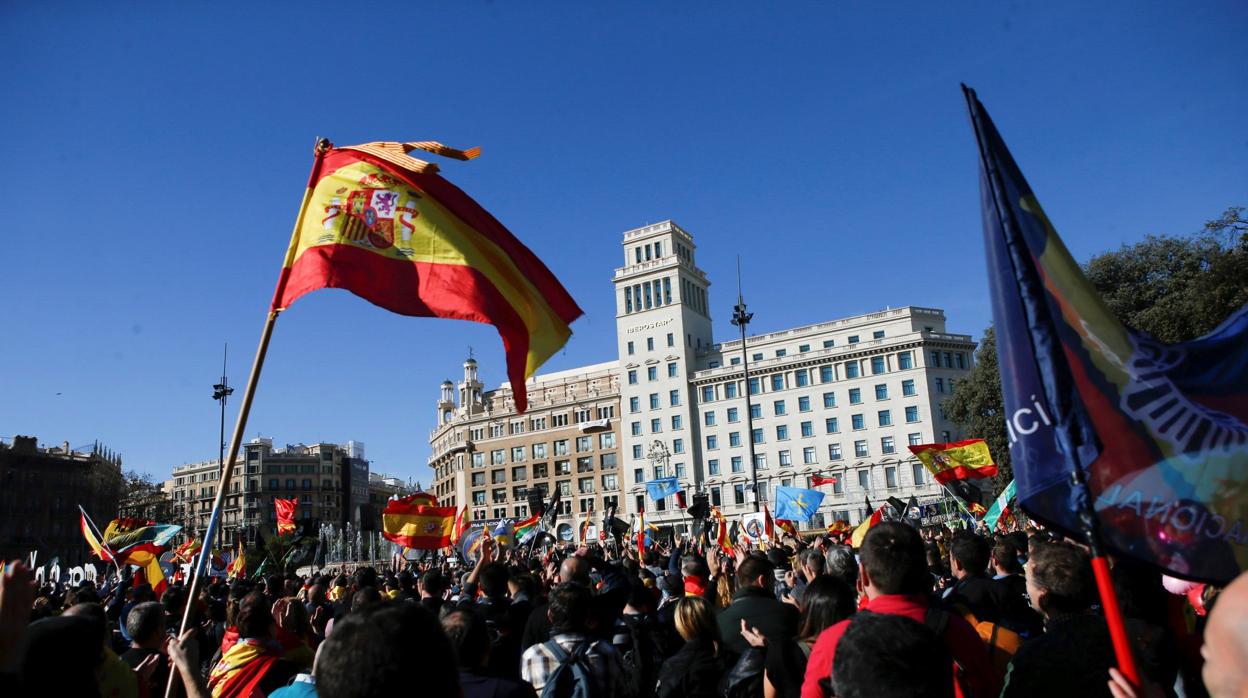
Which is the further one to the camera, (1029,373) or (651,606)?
(651,606)

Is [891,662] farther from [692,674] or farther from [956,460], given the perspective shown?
[956,460]

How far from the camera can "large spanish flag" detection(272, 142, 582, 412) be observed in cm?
565

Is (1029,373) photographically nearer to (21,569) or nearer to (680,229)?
(21,569)

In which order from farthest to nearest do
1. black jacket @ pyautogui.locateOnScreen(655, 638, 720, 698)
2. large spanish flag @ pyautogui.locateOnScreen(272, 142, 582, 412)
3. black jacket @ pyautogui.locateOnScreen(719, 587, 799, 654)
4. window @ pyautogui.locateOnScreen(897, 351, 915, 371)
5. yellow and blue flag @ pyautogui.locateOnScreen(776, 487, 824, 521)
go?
1. window @ pyautogui.locateOnScreen(897, 351, 915, 371)
2. yellow and blue flag @ pyautogui.locateOnScreen(776, 487, 824, 521)
3. large spanish flag @ pyautogui.locateOnScreen(272, 142, 582, 412)
4. black jacket @ pyautogui.locateOnScreen(719, 587, 799, 654)
5. black jacket @ pyautogui.locateOnScreen(655, 638, 720, 698)

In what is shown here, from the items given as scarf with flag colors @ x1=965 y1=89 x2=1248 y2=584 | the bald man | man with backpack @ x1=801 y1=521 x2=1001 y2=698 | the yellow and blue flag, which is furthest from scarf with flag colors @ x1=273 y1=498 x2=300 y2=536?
the bald man

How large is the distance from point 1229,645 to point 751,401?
265 feet

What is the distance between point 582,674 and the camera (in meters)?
4.46

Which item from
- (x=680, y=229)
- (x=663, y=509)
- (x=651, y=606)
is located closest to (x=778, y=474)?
(x=663, y=509)

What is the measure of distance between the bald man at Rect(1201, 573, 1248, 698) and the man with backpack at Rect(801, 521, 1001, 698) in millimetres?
1684

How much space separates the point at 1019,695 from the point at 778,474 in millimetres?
77439

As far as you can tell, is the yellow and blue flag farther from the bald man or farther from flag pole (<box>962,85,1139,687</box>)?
the bald man

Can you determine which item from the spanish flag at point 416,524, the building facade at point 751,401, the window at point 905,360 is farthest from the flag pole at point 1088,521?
the window at point 905,360

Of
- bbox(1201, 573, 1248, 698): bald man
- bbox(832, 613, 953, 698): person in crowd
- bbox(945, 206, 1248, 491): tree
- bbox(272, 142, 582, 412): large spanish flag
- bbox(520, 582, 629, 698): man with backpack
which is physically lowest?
bbox(520, 582, 629, 698): man with backpack

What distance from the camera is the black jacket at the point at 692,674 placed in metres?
4.81
